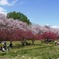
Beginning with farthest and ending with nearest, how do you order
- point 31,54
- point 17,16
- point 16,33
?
point 17,16, point 16,33, point 31,54

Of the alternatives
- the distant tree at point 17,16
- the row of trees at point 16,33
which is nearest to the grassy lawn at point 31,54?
the row of trees at point 16,33

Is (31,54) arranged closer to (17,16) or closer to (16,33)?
(16,33)

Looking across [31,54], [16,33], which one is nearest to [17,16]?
[16,33]

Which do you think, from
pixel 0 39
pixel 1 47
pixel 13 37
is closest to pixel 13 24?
pixel 13 37

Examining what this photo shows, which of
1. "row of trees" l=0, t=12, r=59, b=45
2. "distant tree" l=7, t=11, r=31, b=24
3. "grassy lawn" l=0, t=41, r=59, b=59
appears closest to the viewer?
"grassy lawn" l=0, t=41, r=59, b=59

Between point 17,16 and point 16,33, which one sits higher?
point 17,16

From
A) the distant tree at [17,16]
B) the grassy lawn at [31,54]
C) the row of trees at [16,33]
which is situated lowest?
the grassy lawn at [31,54]

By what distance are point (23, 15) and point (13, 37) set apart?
51.5 metres

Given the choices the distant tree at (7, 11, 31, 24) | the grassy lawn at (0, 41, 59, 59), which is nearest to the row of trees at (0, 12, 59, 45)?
the distant tree at (7, 11, 31, 24)

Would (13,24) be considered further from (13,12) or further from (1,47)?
(1,47)

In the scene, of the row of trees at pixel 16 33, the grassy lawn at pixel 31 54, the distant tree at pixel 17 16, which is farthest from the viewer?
the distant tree at pixel 17 16

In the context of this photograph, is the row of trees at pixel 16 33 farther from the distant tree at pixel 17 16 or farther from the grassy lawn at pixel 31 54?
the grassy lawn at pixel 31 54

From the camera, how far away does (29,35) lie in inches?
2628

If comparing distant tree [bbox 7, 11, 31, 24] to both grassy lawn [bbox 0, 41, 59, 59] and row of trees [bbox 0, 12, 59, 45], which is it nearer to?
row of trees [bbox 0, 12, 59, 45]
